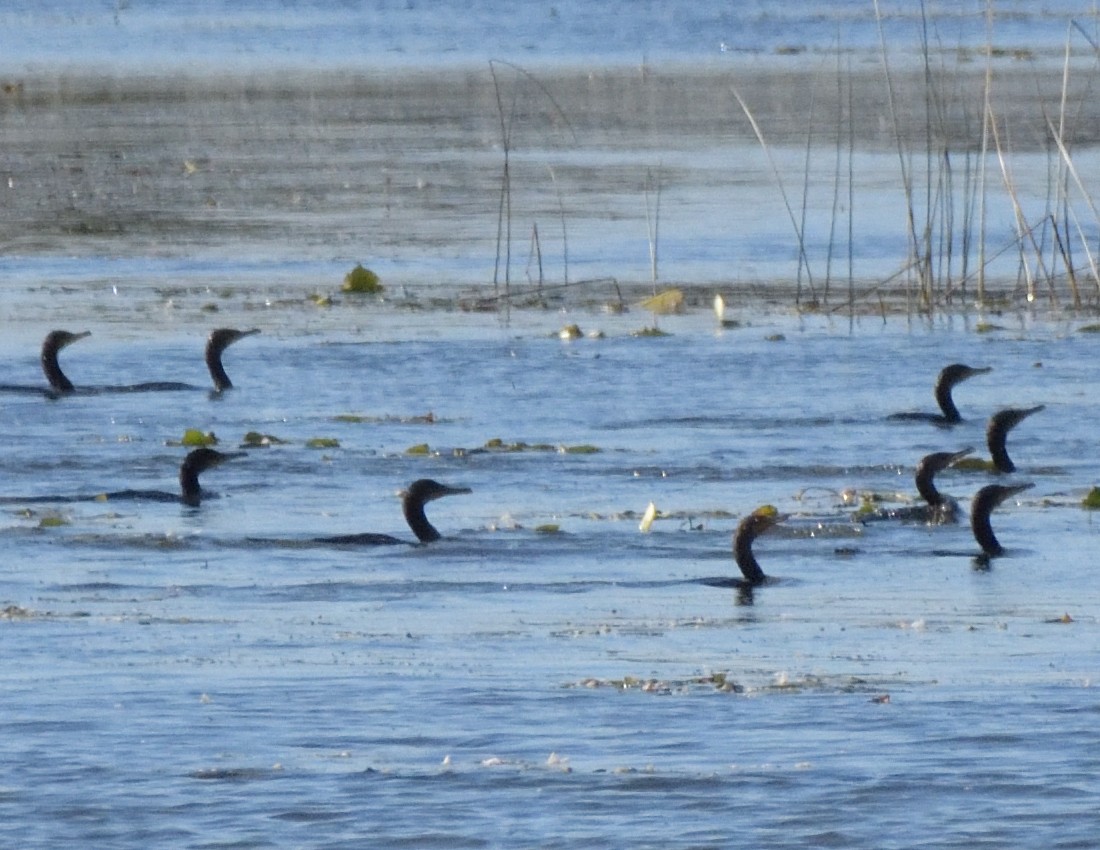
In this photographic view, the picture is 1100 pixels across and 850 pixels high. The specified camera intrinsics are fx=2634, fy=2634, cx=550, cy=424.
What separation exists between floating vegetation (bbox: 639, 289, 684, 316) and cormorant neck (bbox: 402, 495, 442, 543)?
913cm

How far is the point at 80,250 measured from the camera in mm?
26562

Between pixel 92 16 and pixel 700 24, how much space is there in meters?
23.3

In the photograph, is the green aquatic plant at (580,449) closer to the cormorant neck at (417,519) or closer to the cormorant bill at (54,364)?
the cormorant neck at (417,519)

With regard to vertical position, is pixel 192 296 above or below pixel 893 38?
below

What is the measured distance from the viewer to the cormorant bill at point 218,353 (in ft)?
57.6

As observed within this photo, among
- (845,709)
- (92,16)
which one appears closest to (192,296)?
(845,709)

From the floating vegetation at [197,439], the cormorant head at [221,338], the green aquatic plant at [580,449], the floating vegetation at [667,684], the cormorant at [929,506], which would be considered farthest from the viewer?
the cormorant head at [221,338]

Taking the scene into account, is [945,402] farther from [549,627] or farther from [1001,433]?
[549,627]

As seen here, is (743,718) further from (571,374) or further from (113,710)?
(571,374)

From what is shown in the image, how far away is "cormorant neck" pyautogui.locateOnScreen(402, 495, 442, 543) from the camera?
12047mm

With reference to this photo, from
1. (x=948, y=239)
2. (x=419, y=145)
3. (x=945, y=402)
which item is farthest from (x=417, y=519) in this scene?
(x=419, y=145)

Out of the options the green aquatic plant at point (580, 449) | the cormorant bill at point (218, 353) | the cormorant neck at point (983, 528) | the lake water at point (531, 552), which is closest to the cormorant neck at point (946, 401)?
the lake water at point (531, 552)

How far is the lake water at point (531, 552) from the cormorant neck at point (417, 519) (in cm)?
16

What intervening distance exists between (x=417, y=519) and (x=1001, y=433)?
3501mm
